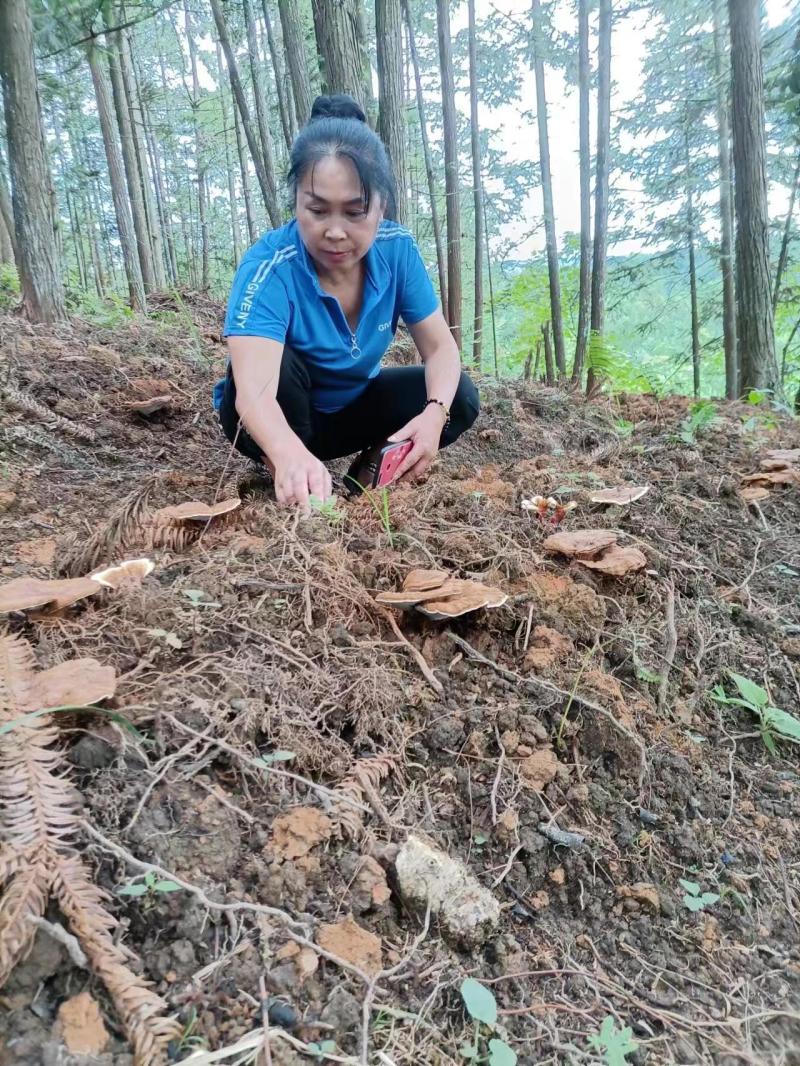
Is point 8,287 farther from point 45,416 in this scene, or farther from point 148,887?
point 148,887

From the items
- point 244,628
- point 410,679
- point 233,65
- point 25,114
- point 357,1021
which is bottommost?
point 357,1021

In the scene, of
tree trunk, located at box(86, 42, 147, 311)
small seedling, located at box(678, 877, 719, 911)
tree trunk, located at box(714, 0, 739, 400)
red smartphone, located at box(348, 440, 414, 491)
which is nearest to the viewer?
small seedling, located at box(678, 877, 719, 911)

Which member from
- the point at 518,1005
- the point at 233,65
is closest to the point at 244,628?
the point at 518,1005

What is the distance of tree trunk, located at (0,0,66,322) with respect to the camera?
16.9 feet

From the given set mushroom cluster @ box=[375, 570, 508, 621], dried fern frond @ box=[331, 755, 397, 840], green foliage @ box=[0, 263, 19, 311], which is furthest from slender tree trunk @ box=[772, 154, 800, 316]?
green foliage @ box=[0, 263, 19, 311]

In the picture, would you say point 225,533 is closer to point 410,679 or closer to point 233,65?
point 410,679

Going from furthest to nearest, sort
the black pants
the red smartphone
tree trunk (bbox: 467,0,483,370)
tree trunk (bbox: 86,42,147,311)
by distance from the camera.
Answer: tree trunk (bbox: 467,0,483,370)
tree trunk (bbox: 86,42,147,311)
the black pants
the red smartphone

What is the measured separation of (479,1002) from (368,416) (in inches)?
100

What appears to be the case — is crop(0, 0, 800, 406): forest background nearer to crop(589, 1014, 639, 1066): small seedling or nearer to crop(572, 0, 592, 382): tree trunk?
crop(572, 0, 592, 382): tree trunk

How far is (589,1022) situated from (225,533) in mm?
1587

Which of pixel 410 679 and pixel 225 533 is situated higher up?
pixel 225 533

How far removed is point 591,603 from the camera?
190 cm

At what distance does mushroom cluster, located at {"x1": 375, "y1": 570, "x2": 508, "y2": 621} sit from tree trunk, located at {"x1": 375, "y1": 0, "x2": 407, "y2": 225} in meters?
4.82

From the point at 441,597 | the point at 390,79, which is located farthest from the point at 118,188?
the point at 441,597
